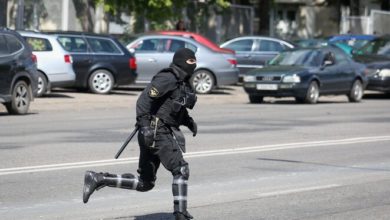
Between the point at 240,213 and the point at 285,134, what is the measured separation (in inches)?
302

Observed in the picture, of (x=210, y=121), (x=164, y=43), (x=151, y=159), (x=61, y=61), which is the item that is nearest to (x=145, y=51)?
(x=164, y=43)

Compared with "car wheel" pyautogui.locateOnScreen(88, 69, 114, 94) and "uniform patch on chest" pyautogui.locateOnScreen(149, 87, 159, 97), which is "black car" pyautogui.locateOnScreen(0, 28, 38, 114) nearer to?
"car wheel" pyautogui.locateOnScreen(88, 69, 114, 94)

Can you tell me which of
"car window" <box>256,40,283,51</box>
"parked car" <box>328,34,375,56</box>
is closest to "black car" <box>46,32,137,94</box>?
"car window" <box>256,40,283,51</box>

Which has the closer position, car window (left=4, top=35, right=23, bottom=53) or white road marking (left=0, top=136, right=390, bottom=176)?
white road marking (left=0, top=136, right=390, bottom=176)

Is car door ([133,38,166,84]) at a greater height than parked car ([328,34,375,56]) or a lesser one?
lesser

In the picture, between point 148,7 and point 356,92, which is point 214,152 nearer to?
point 356,92

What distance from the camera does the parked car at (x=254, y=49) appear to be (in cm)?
3109

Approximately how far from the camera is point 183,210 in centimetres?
799

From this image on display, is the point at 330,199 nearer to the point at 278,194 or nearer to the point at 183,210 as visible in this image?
the point at 278,194

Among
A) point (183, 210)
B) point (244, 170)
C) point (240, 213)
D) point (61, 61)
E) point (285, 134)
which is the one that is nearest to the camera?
point (183, 210)

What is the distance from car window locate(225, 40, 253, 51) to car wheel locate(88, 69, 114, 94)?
658 cm

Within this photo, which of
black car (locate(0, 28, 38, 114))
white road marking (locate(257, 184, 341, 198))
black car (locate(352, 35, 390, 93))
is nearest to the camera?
white road marking (locate(257, 184, 341, 198))

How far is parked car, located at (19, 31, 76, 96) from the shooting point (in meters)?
24.1

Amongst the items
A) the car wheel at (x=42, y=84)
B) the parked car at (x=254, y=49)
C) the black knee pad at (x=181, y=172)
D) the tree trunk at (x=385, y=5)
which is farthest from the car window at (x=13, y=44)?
the tree trunk at (x=385, y=5)
